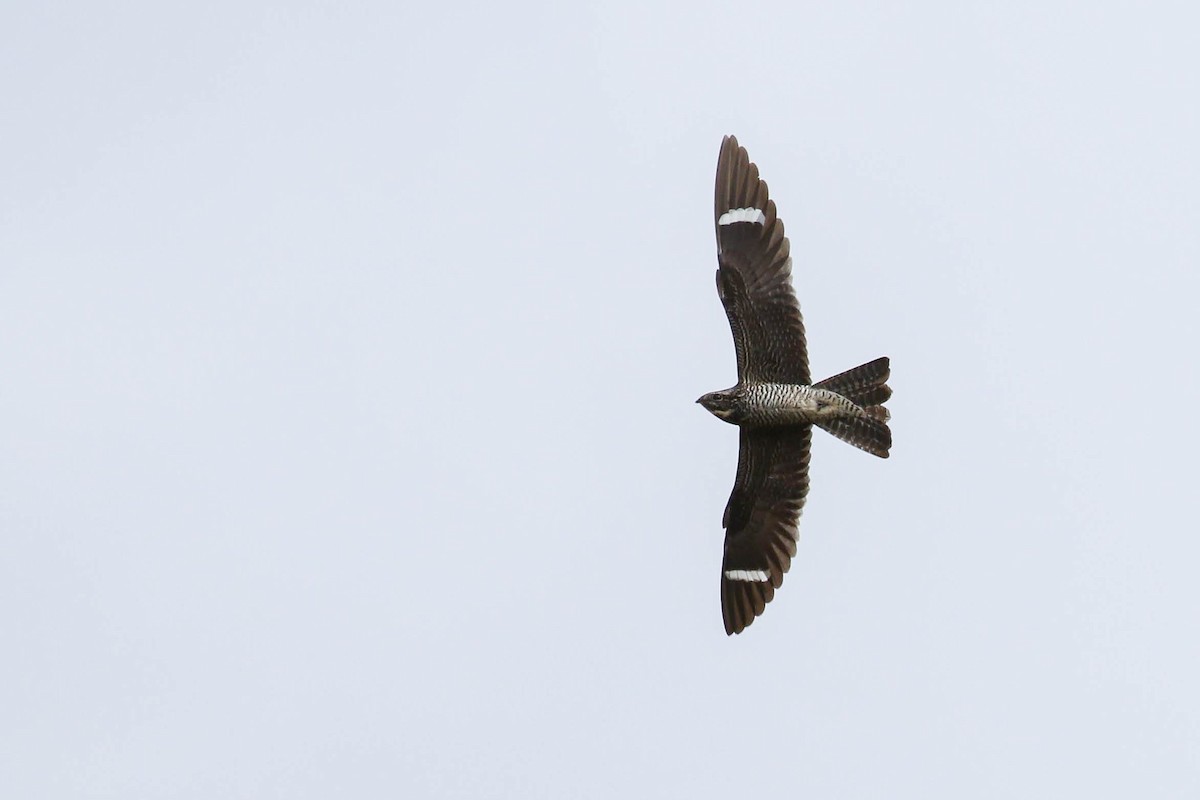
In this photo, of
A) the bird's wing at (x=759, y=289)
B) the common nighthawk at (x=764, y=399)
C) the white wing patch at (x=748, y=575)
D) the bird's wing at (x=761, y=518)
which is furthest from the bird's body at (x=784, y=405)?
the white wing patch at (x=748, y=575)

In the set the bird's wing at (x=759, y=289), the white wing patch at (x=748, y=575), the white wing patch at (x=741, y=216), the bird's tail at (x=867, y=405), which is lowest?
the white wing patch at (x=748, y=575)

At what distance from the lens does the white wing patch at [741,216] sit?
19312 millimetres

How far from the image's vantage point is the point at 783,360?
18766 mm

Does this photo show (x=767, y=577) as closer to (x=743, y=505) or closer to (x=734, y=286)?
(x=743, y=505)

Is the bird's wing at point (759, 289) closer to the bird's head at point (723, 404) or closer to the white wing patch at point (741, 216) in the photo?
the white wing patch at point (741, 216)

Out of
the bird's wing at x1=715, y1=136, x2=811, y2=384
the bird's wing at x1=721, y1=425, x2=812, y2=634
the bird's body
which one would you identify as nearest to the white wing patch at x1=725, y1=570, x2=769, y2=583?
the bird's wing at x1=721, y1=425, x2=812, y2=634

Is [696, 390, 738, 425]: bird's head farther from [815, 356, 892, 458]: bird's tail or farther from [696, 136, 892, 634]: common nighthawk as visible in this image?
[815, 356, 892, 458]: bird's tail

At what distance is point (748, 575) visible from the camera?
19.7 m

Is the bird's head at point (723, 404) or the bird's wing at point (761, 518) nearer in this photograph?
the bird's head at point (723, 404)

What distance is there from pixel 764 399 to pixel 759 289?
1258 mm

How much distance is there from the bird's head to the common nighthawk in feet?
0.04

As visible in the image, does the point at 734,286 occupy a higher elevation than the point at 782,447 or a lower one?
higher

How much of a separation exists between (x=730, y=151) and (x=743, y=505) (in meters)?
4.01

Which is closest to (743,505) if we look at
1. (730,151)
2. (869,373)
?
(869,373)
